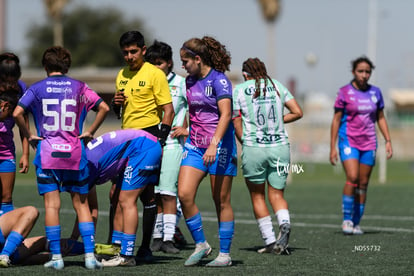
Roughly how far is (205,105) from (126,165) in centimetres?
103

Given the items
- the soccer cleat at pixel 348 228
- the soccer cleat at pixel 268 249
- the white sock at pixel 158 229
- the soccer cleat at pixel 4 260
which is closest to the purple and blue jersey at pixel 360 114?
the soccer cleat at pixel 348 228

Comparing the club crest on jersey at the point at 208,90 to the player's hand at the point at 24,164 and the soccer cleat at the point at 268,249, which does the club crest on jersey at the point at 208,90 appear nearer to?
the player's hand at the point at 24,164

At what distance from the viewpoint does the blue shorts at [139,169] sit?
8555mm

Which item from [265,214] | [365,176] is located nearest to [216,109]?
[265,214]

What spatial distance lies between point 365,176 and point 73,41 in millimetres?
80730

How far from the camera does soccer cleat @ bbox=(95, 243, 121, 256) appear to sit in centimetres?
886

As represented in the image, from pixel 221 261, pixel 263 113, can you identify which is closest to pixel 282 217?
pixel 263 113

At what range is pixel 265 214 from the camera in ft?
33.7

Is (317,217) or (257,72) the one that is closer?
(257,72)

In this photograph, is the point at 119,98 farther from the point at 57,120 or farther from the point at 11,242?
the point at 11,242

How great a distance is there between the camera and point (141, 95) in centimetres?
890

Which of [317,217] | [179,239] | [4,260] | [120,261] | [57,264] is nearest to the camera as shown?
[57,264]

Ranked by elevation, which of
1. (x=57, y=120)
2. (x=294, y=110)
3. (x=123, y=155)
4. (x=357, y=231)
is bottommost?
(x=357, y=231)

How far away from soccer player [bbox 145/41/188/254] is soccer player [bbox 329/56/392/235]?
3080mm
